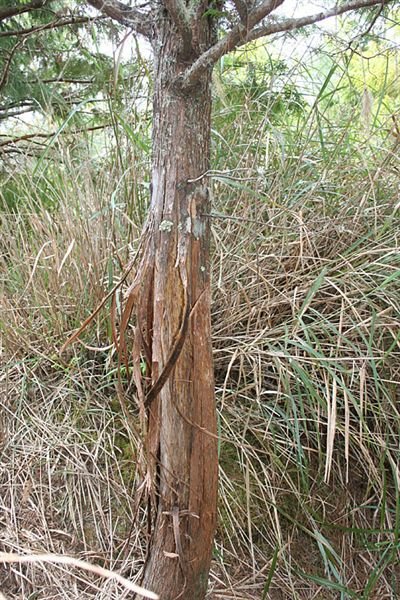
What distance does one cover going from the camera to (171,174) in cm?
83

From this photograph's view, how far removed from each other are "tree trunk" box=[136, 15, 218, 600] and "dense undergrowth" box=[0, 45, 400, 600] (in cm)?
8

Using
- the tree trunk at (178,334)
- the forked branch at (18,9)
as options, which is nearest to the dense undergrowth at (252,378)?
the tree trunk at (178,334)

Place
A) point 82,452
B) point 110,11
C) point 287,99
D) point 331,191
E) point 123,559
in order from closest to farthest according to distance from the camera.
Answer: point 110,11, point 123,559, point 82,452, point 331,191, point 287,99

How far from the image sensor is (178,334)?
32.4 inches

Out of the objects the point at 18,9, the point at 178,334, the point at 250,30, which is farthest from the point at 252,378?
the point at 18,9

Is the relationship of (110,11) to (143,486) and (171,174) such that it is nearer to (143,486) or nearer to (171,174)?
(171,174)

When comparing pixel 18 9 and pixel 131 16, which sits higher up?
pixel 18 9

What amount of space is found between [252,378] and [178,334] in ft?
1.45

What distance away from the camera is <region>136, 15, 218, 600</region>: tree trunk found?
2.71 ft

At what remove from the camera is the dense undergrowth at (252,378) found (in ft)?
3.50

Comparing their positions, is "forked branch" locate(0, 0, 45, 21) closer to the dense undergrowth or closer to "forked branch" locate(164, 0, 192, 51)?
the dense undergrowth

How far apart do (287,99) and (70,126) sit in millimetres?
648

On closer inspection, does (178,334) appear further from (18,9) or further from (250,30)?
(18,9)

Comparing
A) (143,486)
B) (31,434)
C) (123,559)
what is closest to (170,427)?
(143,486)
